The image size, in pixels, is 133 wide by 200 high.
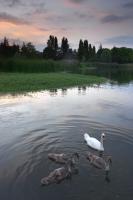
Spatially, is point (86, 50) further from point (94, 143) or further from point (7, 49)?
point (94, 143)

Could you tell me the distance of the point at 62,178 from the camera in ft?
34.6

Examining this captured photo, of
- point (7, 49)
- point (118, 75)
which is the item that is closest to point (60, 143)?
point (118, 75)

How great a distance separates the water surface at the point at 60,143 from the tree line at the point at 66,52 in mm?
67342

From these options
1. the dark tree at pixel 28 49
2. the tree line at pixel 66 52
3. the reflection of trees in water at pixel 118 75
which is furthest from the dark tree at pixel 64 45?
the reflection of trees in water at pixel 118 75

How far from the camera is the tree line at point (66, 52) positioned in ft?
314

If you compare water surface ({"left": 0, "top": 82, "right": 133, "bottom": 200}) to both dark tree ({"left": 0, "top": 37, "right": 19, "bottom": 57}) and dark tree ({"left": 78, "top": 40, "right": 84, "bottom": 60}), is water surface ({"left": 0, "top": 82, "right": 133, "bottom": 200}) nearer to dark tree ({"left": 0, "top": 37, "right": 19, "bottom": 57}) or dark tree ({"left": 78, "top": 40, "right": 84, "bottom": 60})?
dark tree ({"left": 0, "top": 37, "right": 19, "bottom": 57})

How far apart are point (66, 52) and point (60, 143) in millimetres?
125625

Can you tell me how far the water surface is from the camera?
995cm

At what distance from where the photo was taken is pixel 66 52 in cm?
13788

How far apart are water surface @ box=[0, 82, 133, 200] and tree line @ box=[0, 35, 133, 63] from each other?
2651 inches

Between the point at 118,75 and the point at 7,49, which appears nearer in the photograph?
the point at 118,75

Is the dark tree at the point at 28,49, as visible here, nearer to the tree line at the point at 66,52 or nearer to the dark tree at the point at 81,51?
the tree line at the point at 66,52

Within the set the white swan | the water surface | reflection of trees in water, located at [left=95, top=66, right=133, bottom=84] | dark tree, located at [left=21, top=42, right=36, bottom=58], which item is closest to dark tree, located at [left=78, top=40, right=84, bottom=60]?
dark tree, located at [left=21, top=42, right=36, bottom=58]

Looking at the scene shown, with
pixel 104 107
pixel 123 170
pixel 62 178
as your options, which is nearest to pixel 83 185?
pixel 62 178
